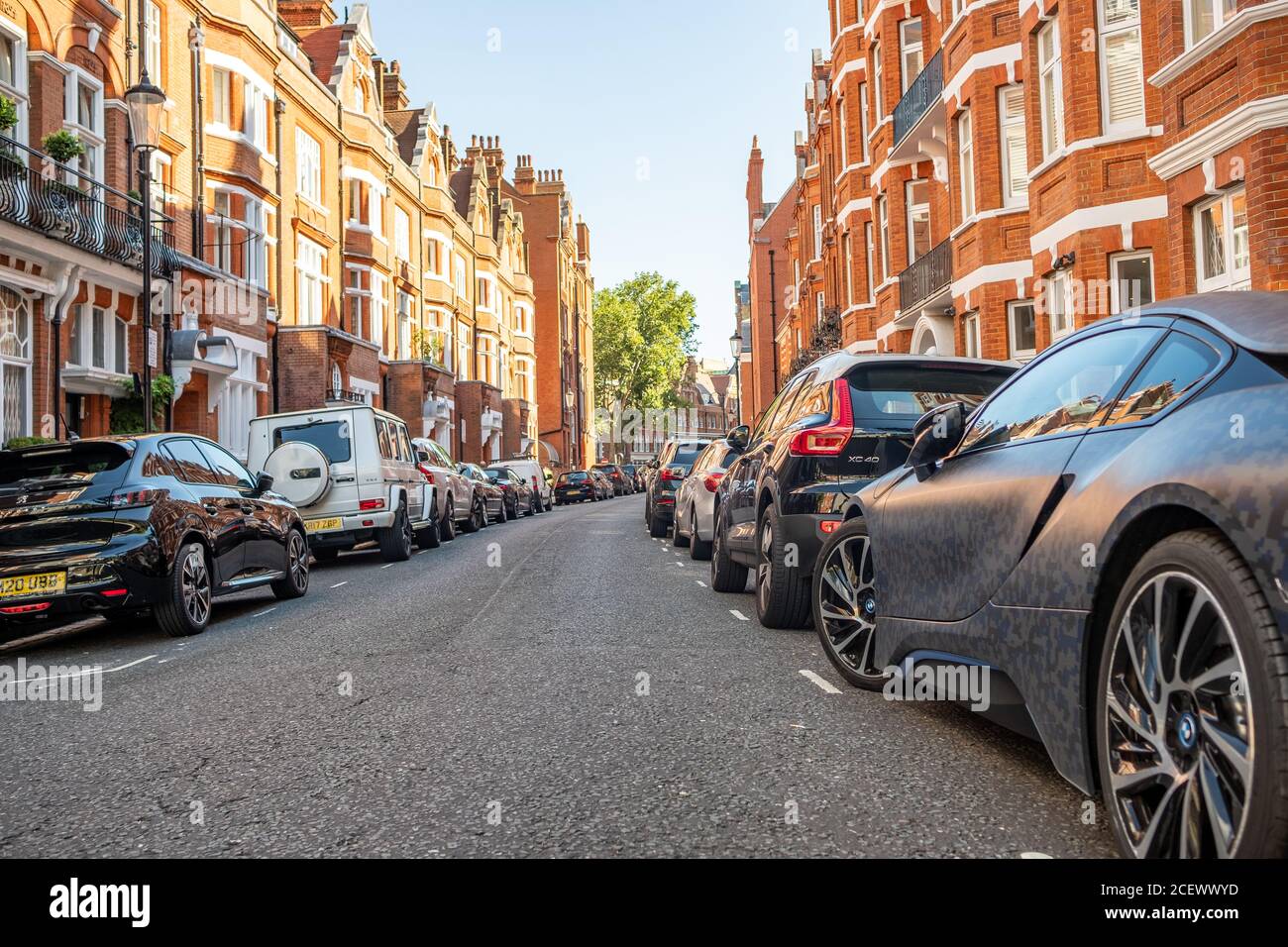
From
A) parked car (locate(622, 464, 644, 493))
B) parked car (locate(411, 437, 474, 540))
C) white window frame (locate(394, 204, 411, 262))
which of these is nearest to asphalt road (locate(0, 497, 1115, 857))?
parked car (locate(411, 437, 474, 540))

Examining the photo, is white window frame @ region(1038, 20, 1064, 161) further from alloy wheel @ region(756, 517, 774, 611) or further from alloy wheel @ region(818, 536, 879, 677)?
alloy wheel @ region(818, 536, 879, 677)

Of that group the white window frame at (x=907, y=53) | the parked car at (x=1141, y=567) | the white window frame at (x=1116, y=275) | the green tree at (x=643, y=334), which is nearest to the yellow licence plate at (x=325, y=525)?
the white window frame at (x=1116, y=275)

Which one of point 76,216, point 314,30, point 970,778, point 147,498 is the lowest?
point 970,778

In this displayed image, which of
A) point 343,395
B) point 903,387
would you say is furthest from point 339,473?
point 343,395

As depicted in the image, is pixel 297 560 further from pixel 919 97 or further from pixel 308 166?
pixel 308 166

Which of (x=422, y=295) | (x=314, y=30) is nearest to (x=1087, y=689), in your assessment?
(x=314, y=30)

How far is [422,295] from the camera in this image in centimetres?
4359

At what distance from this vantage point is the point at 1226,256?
11836 millimetres

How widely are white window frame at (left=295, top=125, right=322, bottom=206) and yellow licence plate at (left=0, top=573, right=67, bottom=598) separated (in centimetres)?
2483

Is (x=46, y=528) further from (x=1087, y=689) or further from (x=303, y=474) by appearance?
(x=1087, y=689)

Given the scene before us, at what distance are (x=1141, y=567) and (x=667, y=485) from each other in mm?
16803

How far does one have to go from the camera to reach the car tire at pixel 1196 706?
222 cm

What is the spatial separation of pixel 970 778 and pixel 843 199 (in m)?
30.4

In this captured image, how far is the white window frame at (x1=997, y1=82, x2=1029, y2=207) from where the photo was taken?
19312mm
